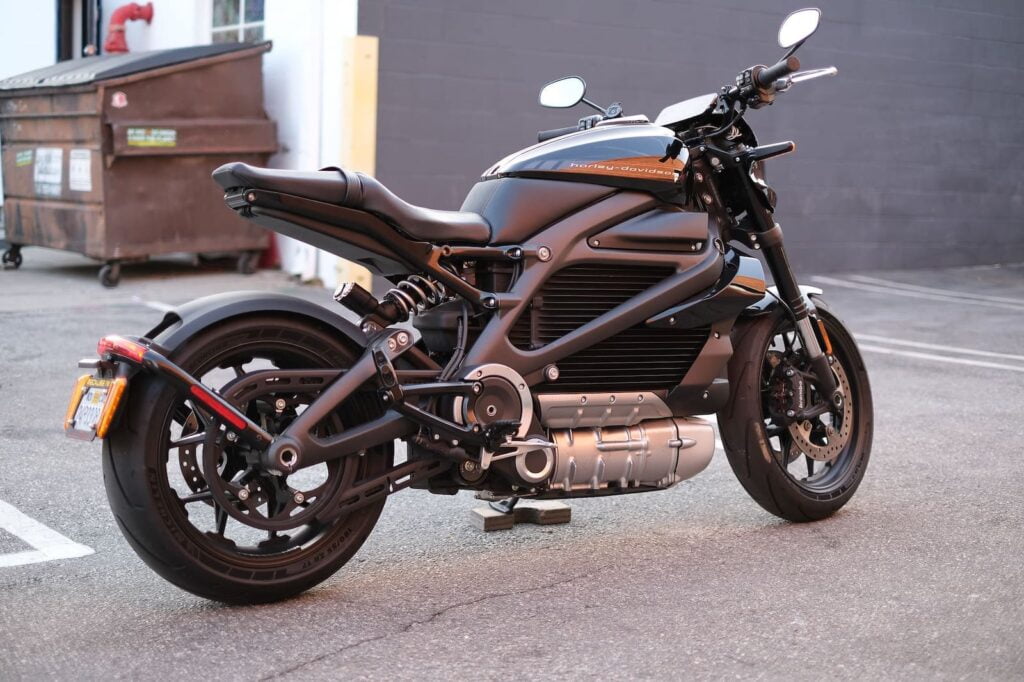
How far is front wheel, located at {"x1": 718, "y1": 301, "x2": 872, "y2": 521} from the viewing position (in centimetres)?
432

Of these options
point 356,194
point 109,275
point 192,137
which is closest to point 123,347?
point 356,194

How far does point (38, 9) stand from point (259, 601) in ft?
42.5

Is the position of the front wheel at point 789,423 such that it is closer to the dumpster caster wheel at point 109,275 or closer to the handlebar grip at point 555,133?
the handlebar grip at point 555,133

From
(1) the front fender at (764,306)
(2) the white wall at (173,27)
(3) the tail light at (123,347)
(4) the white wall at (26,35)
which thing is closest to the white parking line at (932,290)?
(2) the white wall at (173,27)

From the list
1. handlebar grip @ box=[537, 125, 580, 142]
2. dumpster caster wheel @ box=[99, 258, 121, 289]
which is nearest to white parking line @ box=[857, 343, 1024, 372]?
handlebar grip @ box=[537, 125, 580, 142]

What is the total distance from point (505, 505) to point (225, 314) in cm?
143

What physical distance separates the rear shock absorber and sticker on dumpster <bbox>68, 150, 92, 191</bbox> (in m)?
7.43

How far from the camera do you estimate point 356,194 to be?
3467mm

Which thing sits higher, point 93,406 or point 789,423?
point 93,406

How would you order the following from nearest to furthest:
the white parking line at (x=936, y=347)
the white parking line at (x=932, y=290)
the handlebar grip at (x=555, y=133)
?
the handlebar grip at (x=555, y=133) → the white parking line at (x=936, y=347) → the white parking line at (x=932, y=290)

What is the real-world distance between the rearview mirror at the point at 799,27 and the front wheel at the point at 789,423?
0.93m

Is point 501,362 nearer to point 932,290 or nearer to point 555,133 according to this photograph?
point 555,133

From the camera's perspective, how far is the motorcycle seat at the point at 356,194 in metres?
3.37

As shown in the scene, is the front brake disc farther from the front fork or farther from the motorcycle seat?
the motorcycle seat
